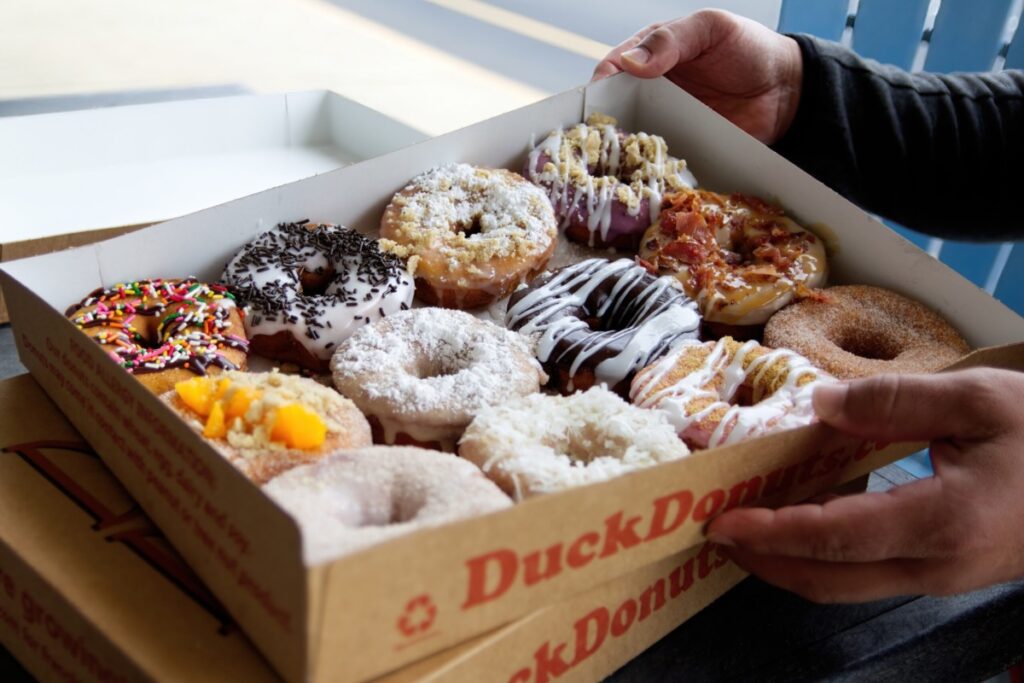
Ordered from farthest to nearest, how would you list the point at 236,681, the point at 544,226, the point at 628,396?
the point at 544,226 < the point at 628,396 < the point at 236,681

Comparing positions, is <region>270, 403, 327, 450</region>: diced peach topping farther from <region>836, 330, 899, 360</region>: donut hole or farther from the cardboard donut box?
<region>836, 330, 899, 360</region>: donut hole

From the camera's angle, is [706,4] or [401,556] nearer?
[401,556]

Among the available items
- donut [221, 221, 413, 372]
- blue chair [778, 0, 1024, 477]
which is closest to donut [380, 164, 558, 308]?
donut [221, 221, 413, 372]

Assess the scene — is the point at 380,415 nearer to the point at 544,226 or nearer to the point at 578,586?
the point at 578,586

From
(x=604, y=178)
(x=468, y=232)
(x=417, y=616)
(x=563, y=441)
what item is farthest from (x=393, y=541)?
(x=604, y=178)

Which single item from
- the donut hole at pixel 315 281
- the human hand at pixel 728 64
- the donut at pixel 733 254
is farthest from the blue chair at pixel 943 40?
the donut hole at pixel 315 281

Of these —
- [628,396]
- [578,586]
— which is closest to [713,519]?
[578,586]

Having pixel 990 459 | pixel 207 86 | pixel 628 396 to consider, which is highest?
pixel 990 459
